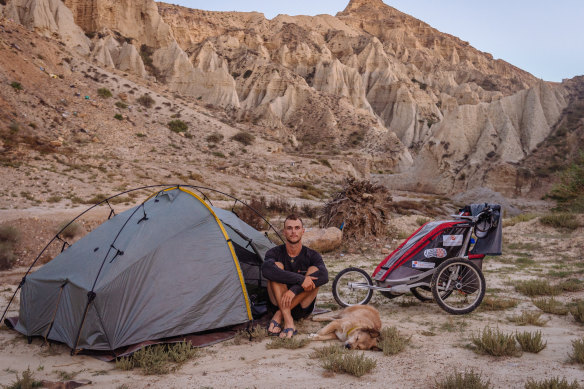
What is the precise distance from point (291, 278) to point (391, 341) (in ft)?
4.65

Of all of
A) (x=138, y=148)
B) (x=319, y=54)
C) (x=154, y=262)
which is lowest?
(x=154, y=262)

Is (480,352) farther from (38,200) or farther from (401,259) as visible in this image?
(38,200)

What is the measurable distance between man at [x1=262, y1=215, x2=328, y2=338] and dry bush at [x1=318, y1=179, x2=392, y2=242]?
6.26 m

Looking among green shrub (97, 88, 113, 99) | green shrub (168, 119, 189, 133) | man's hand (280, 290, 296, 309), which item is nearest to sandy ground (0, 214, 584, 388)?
man's hand (280, 290, 296, 309)

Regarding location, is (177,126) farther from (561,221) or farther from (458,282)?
(458,282)

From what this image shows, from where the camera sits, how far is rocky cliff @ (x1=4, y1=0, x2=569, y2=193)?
128 ft

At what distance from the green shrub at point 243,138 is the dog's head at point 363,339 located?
35.8 m

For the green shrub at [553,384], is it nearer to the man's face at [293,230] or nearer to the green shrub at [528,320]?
the green shrub at [528,320]

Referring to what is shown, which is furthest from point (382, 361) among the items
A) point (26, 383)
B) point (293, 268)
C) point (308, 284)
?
point (26, 383)

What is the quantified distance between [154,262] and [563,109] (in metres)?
54.1

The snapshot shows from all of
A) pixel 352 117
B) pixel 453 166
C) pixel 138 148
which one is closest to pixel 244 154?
pixel 138 148

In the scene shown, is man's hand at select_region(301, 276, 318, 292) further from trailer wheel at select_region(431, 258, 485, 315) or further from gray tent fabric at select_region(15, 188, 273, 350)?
trailer wheel at select_region(431, 258, 485, 315)

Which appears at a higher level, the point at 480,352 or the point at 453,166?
the point at 453,166

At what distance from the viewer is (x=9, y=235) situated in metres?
10.8
